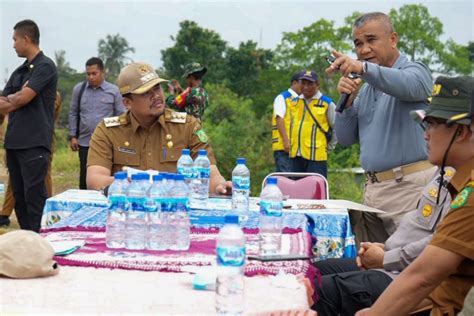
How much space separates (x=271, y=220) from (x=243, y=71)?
31.8m

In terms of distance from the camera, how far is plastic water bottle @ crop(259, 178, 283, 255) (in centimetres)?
300

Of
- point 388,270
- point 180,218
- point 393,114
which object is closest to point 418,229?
point 388,270

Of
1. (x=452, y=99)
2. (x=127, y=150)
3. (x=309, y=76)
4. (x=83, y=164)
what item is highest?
(x=309, y=76)

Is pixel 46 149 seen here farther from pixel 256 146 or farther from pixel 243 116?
pixel 243 116

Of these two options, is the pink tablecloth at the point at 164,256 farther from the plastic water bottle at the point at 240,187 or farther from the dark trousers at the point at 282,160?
the dark trousers at the point at 282,160

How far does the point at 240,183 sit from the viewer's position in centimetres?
402

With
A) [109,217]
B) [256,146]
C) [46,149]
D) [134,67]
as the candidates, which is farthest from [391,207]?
[256,146]

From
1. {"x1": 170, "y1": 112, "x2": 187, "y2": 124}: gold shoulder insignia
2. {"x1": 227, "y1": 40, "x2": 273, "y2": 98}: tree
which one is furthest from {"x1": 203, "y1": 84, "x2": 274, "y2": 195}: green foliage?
{"x1": 227, "y1": 40, "x2": 273, "y2": 98}: tree

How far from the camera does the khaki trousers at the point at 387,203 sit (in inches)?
179

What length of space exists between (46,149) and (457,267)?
4991 millimetres

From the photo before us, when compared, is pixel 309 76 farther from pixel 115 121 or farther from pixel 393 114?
pixel 115 121

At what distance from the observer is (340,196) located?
11.1 meters

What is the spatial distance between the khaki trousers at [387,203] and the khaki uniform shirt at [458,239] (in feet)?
6.23

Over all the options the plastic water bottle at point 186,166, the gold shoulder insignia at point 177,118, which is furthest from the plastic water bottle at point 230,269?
the gold shoulder insignia at point 177,118
